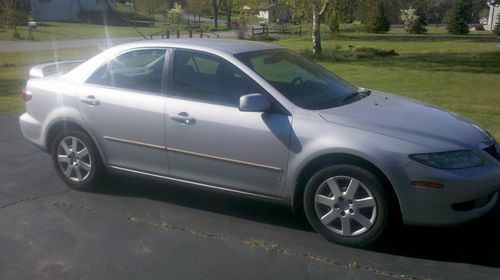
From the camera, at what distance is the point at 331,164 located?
4.21 m

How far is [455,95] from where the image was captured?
40.6ft

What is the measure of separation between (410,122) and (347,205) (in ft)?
2.71

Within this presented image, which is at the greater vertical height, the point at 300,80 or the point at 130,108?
the point at 300,80

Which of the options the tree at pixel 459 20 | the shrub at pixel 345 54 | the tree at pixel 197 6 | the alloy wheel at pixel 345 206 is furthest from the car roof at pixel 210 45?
the tree at pixel 197 6

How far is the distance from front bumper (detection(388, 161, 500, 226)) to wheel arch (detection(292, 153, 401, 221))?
0.23 feet

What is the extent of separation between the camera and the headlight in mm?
3908

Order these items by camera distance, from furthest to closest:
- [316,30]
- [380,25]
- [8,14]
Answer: [380,25] → [8,14] → [316,30]

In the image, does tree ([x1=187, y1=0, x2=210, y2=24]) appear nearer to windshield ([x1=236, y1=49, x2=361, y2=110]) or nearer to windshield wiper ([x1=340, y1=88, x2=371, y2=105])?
windshield ([x1=236, y1=49, x2=361, y2=110])

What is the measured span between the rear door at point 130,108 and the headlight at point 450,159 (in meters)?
2.21

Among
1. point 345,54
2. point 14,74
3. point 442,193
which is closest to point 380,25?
point 345,54

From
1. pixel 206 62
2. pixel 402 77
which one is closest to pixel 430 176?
pixel 206 62

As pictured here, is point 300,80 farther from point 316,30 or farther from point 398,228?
point 316,30

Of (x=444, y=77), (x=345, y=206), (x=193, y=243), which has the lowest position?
(x=444, y=77)

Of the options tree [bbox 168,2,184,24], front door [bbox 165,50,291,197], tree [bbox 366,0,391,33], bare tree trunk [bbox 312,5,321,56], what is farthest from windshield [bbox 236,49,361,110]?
tree [bbox 168,2,184,24]
